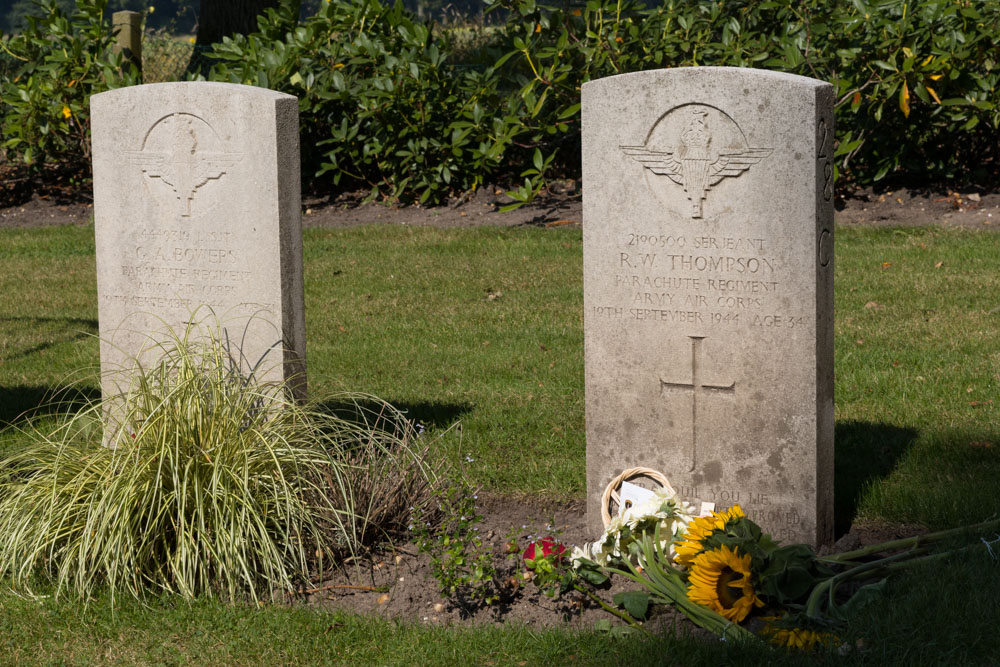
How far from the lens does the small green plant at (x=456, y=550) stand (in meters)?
3.82

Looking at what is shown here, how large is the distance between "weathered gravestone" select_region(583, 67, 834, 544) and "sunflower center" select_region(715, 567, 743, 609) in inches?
21.1

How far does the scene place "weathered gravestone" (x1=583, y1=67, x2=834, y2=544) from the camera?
12.9 feet

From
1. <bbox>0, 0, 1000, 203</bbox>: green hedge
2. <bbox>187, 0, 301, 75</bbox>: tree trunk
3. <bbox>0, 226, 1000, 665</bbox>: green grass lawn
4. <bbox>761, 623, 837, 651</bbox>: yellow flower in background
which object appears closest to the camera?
<bbox>761, 623, 837, 651</bbox>: yellow flower in background

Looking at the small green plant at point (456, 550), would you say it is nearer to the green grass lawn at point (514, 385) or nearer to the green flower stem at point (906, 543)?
the green grass lawn at point (514, 385)

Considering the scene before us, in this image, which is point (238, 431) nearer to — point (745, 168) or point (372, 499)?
point (372, 499)

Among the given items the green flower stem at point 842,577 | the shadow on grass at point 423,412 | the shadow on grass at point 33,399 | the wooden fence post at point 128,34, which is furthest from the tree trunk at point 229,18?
the green flower stem at point 842,577

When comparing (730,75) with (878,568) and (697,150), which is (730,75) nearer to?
(697,150)

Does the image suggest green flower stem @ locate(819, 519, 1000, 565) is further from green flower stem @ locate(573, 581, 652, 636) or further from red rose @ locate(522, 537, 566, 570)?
red rose @ locate(522, 537, 566, 570)

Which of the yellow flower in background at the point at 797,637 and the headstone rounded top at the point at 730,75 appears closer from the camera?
the yellow flower in background at the point at 797,637

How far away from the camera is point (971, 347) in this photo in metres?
6.42

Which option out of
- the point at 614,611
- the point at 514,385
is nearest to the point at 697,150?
the point at 614,611

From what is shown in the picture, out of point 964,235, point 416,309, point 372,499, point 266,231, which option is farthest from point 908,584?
point 964,235

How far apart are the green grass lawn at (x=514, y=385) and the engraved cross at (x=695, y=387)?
72cm

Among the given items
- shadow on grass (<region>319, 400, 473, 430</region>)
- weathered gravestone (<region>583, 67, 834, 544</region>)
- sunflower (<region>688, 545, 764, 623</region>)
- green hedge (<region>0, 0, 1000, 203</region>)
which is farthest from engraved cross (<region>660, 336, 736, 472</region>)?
green hedge (<region>0, 0, 1000, 203</region>)
